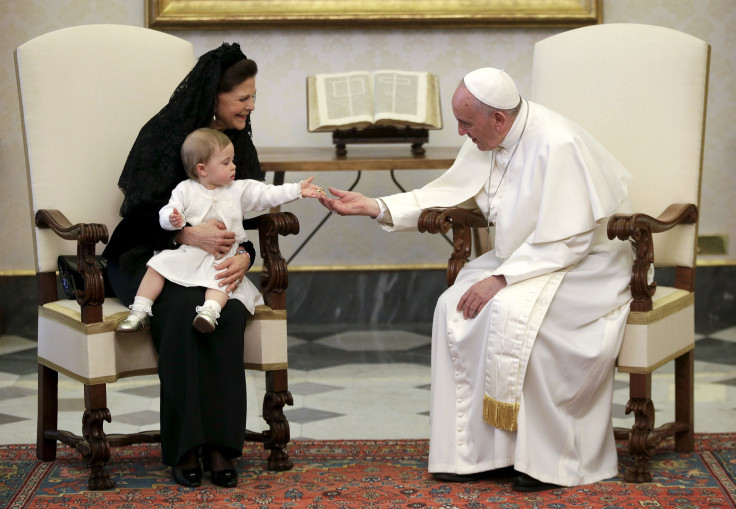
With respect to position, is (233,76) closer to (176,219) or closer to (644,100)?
(176,219)

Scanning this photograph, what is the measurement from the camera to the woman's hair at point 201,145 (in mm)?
3709

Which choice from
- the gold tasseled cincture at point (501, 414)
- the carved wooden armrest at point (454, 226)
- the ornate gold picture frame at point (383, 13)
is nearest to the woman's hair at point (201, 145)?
the carved wooden armrest at point (454, 226)

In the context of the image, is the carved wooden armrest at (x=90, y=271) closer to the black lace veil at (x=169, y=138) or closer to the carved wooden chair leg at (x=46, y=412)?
the black lace veil at (x=169, y=138)

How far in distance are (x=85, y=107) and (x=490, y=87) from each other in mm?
1527

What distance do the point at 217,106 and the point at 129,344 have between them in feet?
3.01

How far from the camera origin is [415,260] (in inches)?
261

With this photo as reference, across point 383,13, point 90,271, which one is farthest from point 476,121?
point 383,13

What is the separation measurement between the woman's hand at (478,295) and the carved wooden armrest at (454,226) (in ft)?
0.69

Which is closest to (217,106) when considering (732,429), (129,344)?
(129,344)

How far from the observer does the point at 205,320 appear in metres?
3.55

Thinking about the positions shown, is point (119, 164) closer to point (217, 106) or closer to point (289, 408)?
point (217, 106)

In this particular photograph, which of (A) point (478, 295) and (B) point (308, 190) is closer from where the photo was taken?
(A) point (478, 295)

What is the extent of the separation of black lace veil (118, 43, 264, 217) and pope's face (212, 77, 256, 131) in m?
0.08

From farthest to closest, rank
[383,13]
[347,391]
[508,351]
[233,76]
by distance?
[383,13], [347,391], [233,76], [508,351]
